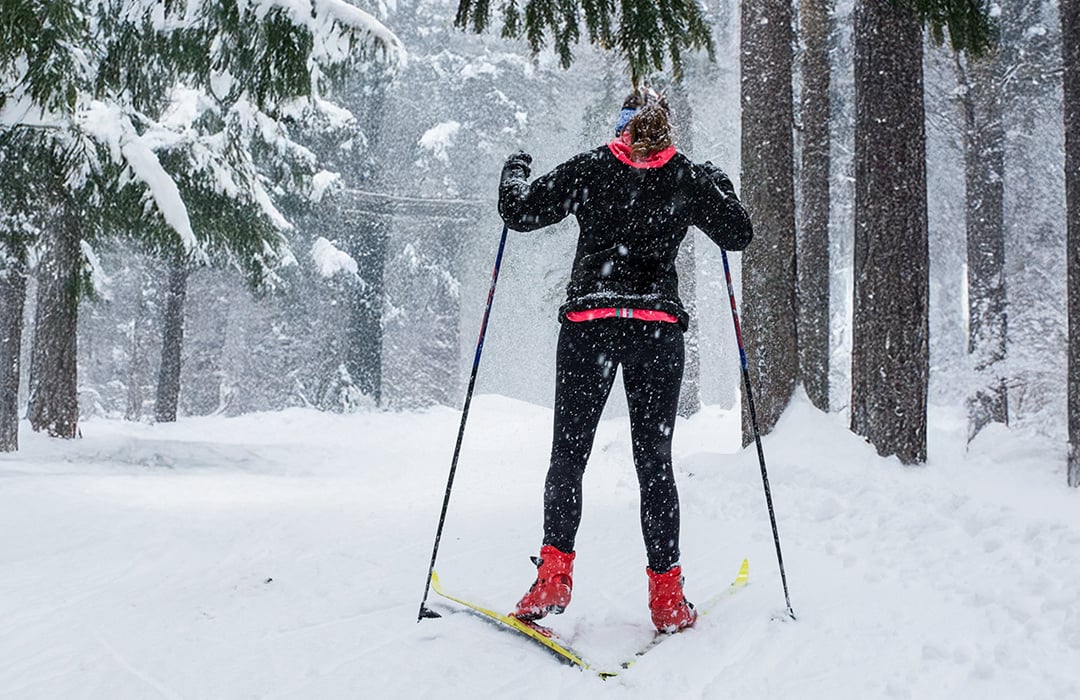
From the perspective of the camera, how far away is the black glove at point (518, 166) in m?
3.50

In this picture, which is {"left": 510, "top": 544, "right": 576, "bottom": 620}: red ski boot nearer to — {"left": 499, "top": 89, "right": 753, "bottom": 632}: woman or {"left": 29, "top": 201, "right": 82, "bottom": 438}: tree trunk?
{"left": 499, "top": 89, "right": 753, "bottom": 632}: woman

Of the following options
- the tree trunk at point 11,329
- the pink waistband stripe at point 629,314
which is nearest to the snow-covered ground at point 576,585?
the pink waistband stripe at point 629,314

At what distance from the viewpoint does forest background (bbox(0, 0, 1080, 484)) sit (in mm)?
10664

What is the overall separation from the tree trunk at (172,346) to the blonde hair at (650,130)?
15.9 metres

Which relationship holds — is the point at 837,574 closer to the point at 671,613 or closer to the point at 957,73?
the point at 671,613

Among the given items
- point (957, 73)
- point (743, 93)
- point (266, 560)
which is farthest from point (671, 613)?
point (957, 73)

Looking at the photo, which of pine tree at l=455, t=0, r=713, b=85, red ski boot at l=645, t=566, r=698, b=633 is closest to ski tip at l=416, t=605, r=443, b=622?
red ski boot at l=645, t=566, r=698, b=633

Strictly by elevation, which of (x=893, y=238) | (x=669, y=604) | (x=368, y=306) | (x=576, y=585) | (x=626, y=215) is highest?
(x=368, y=306)

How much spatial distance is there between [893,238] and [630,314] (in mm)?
4417

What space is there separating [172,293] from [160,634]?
50.9 ft

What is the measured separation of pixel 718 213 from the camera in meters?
3.37

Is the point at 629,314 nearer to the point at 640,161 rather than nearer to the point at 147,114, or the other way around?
the point at 640,161

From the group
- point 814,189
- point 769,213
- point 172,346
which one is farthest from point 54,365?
point 814,189

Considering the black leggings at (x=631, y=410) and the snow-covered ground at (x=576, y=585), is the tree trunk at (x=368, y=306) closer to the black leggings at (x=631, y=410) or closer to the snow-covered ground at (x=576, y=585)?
the snow-covered ground at (x=576, y=585)
